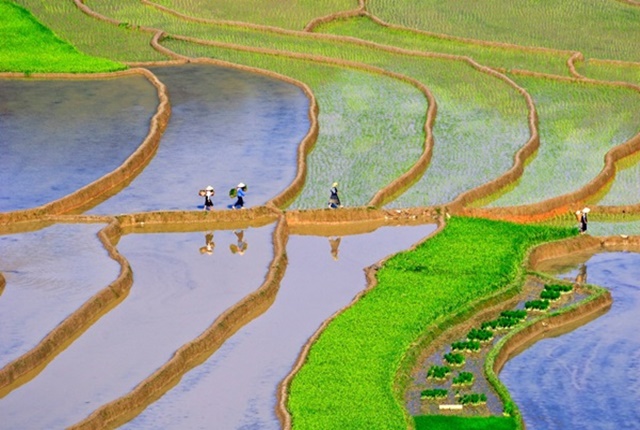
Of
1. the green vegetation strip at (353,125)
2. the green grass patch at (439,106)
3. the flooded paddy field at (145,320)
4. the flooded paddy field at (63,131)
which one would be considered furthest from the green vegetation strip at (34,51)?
the flooded paddy field at (145,320)

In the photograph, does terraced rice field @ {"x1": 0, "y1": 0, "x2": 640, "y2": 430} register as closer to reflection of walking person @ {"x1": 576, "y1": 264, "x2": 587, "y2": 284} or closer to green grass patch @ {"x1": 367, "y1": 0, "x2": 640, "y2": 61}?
green grass patch @ {"x1": 367, "y1": 0, "x2": 640, "y2": 61}

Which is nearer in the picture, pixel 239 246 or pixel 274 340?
pixel 274 340

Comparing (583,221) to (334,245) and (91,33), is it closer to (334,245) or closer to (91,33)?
(334,245)

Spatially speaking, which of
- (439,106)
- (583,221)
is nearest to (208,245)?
(583,221)

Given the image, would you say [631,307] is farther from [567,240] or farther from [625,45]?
[625,45]

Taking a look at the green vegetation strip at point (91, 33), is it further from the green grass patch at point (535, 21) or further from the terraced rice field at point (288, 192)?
the green grass patch at point (535, 21)
